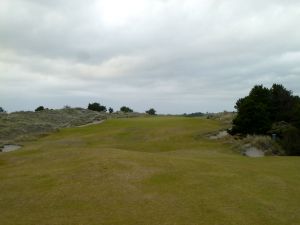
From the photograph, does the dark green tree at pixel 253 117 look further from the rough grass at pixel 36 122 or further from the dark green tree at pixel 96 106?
the dark green tree at pixel 96 106

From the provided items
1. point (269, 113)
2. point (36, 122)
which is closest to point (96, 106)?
point (36, 122)

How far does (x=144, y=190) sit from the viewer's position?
18344mm

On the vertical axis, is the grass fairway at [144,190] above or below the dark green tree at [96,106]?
below

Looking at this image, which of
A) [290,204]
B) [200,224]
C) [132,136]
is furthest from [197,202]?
[132,136]

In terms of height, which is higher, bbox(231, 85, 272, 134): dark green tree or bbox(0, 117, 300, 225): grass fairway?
bbox(231, 85, 272, 134): dark green tree

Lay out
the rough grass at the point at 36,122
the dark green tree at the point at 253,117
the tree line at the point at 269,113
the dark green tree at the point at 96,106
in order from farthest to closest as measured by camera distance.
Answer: the dark green tree at the point at 96,106, the rough grass at the point at 36,122, the dark green tree at the point at 253,117, the tree line at the point at 269,113

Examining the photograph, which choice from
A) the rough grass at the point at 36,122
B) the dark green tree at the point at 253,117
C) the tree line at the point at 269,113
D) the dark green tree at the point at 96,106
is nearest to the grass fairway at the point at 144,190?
the tree line at the point at 269,113

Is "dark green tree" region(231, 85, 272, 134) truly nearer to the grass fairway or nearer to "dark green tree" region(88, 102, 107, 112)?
the grass fairway

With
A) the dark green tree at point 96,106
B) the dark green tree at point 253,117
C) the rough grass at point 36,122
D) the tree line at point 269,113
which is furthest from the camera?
the dark green tree at point 96,106

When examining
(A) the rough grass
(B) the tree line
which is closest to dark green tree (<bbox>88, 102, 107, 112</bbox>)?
(A) the rough grass

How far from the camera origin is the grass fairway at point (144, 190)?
14758 mm

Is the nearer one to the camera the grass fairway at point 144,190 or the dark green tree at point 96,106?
the grass fairway at point 144,190

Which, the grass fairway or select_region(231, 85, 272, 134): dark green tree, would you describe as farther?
select_region(231, 85, 272, 134): dark green tree

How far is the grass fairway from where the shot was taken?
48.4 ft
